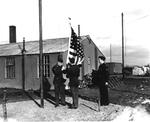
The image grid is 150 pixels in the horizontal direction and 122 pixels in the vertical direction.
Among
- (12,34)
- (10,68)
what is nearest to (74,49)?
(10,68)

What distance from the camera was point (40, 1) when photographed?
1166cm

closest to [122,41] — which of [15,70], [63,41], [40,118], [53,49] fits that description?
[63,41]

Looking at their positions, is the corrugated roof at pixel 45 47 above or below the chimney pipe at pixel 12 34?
below

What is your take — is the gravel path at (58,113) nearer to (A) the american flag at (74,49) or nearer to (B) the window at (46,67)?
(A) the american flag at (74,49)

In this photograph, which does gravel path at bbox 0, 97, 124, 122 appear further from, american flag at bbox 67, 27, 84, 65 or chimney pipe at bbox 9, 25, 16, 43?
chimney pipe at bbox 9, 25, 16, 43

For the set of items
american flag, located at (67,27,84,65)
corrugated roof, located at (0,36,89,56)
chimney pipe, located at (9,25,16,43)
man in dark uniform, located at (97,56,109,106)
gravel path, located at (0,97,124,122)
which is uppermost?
chimney pipe, located at (9,25,16,43)

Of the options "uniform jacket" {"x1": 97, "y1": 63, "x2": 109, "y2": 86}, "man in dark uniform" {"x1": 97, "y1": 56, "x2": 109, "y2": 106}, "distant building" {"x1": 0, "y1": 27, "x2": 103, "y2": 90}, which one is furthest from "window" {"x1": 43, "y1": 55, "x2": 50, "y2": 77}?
"uniform jacket" {"x1": 97, "y1": 63, "x2": 109, "y2": 86}

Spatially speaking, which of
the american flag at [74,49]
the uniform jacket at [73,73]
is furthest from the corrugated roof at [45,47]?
the uniform jacket at [73,73]

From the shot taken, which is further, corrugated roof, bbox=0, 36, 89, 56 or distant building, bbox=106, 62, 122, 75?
distant building, bbox=106, 62, 122, 75

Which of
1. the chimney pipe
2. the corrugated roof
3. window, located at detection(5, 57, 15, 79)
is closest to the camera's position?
the corrugated roof

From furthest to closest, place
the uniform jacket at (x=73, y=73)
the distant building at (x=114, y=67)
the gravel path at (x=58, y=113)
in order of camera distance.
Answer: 1. the distant building at (x=114, y=67)
2. the uniform jacket at (x=73, y=73)
3. the gravel path at (x=58, y=113)

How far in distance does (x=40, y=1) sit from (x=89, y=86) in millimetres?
12644

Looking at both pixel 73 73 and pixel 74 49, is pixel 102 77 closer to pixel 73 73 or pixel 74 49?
pixel 73 73

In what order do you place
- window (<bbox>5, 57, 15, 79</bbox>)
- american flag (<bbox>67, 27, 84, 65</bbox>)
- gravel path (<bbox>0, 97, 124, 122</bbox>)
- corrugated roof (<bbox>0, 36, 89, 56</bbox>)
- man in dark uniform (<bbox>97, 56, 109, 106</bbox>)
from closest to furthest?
gravel path (<bbox>0, 97, 124, 122</bbox>) → man in dark uniform (<bbox>97, 56, 109, 106</bbox>) → american flag (<bbox>67, 27, 84, 65</bbox>) → corrugated roof (<bbox>0, 36, 89, 56</bbox>) → window (<bbox>5, 57, 15, 79</bbox>)
